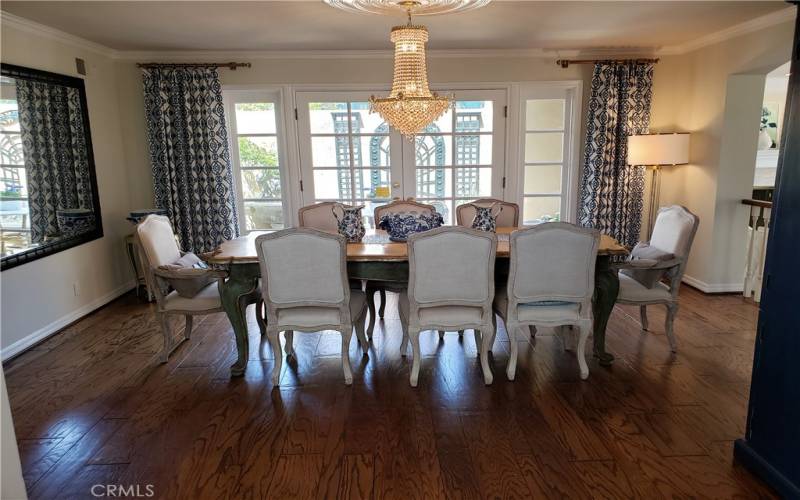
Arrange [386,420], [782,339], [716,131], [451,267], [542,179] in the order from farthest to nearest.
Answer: [542,179]
[716,131]
[451,267]
[386,420]
[782,339]

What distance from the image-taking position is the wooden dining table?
3123 mm

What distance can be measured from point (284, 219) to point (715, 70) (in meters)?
4.46

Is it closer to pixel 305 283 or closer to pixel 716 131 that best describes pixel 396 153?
pixel 305 283

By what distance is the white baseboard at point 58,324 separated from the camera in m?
3.55

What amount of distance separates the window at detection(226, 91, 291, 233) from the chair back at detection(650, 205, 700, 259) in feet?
11.9

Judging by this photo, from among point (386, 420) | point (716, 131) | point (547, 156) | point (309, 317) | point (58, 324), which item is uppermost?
point (716, 131)

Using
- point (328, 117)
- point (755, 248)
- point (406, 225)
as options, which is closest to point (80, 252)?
Result: point (328, 117)

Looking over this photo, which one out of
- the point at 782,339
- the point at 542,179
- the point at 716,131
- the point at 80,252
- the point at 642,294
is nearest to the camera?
the point at 782,339

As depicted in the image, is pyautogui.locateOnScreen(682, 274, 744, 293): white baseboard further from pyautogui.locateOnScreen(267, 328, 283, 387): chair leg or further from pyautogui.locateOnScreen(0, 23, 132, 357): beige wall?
pyautogui.locateOnScreen(0, 23, 132, 357): beige wall

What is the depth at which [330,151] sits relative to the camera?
5320 millimetres

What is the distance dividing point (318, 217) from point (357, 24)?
1.57 m

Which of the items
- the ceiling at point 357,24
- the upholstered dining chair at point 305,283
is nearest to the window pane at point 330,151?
the ceiling at point 357,24

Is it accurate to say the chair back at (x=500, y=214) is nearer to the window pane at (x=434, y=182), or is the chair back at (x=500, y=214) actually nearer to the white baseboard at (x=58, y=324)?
the window pane at (x=434, y=182)

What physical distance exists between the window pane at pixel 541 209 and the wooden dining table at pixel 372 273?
7.37 ft
